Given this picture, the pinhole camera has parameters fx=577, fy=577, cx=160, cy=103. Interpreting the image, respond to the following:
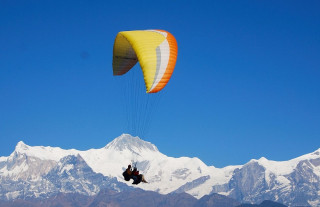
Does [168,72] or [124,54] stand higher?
[124,54]

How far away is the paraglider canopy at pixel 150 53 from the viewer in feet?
206

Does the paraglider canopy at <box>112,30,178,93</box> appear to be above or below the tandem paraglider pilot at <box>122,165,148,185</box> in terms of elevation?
above

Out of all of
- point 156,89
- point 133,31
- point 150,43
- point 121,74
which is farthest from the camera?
point 121,74

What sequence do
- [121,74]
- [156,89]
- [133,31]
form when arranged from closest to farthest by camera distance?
1. [156,89]
2. [133,31]
3. [121,74]

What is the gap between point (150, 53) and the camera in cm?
6450

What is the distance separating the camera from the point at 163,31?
71.8 metres

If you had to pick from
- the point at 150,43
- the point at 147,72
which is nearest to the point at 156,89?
the point at 147,72

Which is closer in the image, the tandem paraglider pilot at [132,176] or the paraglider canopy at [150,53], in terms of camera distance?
the tandem paraglider pilot at [132,176]

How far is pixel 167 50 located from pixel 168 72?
11.3 ft

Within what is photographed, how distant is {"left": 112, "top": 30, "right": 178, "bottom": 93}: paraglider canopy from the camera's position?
62.7m

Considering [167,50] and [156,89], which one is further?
[167,50]

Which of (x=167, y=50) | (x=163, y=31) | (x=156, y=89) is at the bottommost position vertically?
(x=156, y=89)

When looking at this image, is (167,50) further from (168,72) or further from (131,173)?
(131,173)

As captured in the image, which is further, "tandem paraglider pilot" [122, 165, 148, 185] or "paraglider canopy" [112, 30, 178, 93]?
"paraglider canopy" [112, 30, 178, 93]
